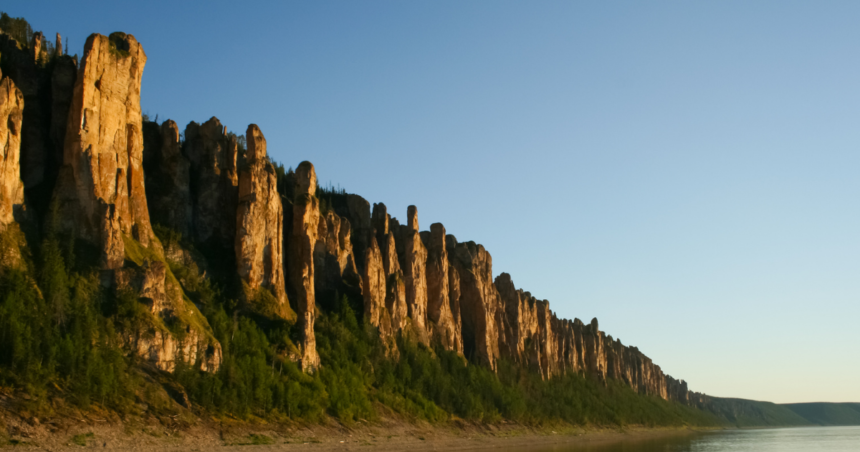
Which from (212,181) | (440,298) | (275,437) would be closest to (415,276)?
(440,298)

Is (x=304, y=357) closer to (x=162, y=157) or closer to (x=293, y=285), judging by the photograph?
(x=293, y=285)

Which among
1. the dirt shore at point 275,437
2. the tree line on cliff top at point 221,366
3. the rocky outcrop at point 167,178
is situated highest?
the rocky outcrop at point 167,178

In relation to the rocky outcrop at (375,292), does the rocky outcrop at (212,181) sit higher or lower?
higher

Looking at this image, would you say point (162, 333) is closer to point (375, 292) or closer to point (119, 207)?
point (119, 207)

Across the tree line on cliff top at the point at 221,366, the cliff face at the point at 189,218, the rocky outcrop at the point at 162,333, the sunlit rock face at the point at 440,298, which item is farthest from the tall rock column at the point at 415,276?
the rocky outcrop at the point at 162,333

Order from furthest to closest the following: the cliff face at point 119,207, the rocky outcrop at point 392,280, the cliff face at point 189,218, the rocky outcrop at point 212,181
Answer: the rocky outcrop at point 392,280, the rocky outcrop at point 212,181, the cliff face at point 189,218, the cliff face at point 119,207

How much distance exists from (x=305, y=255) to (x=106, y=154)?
76.1 ft

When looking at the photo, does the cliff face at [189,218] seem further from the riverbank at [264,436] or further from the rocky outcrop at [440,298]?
the riverbank at [264,436]

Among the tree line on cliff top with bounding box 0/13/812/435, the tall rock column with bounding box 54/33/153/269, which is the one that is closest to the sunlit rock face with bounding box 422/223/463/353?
the tree line on cliff top with bounding box 0/13/812/435

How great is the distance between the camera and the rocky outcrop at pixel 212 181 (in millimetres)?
71562

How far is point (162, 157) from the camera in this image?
70.2m

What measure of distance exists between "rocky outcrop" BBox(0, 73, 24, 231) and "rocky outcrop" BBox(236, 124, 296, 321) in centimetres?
1982

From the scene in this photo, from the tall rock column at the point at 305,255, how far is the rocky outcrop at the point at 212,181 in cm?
713

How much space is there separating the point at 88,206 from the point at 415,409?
126ft
